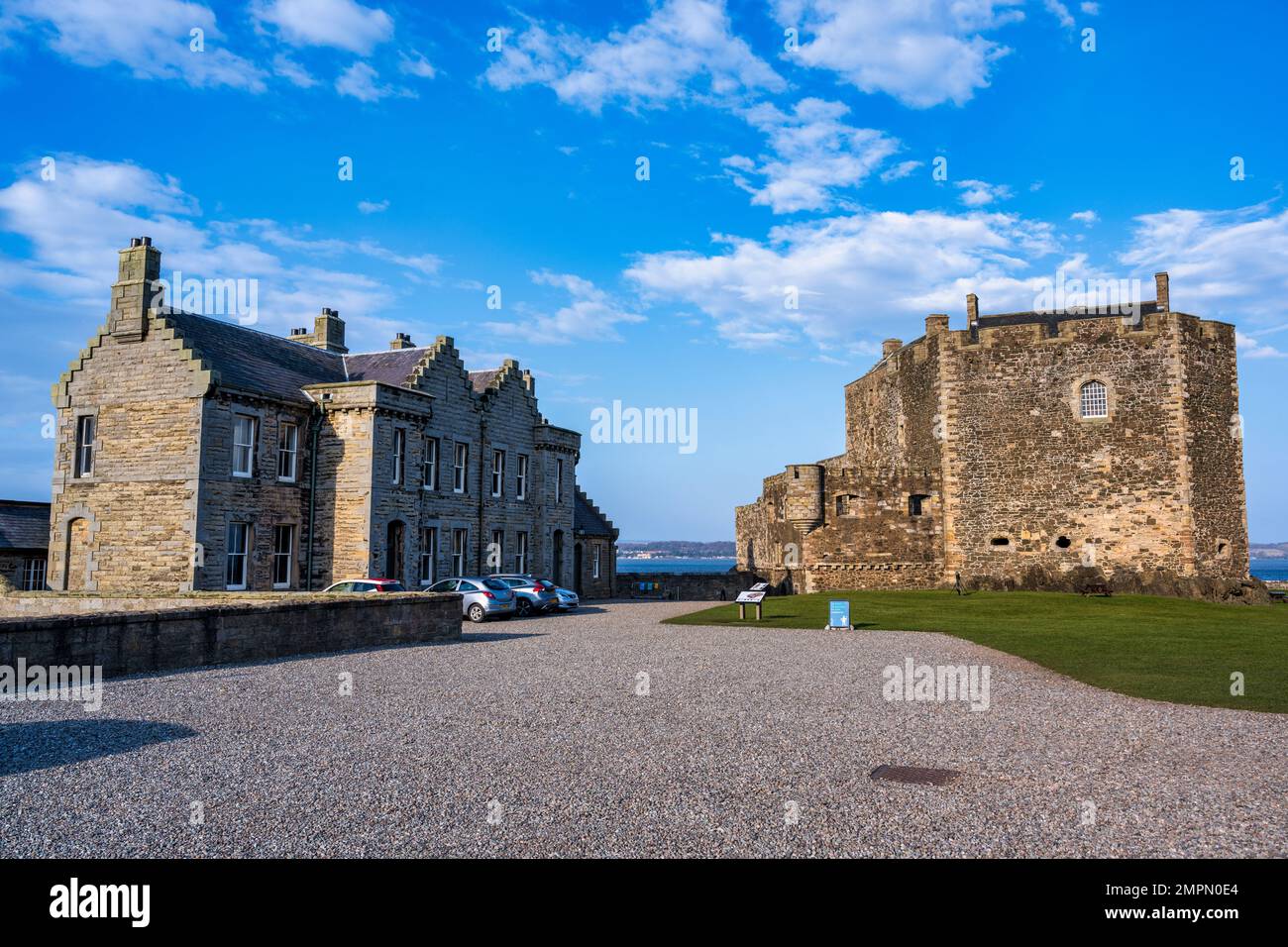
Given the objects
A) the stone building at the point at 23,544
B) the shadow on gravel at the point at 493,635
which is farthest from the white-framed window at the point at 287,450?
the stone building at the point at 23,544

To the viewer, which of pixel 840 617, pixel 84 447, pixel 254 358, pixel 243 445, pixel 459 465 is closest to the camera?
pixel 840 617

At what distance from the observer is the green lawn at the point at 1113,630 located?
45.3 feet

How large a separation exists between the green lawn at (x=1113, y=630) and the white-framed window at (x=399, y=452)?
11.3 m

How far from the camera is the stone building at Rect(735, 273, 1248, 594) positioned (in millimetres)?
37281

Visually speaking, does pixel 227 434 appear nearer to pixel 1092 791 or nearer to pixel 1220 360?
pixel 1092 791

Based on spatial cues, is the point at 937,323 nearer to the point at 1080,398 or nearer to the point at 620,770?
the point at 1080,398

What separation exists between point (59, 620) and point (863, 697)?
11.8 meters

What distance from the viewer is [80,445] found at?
2992 cm

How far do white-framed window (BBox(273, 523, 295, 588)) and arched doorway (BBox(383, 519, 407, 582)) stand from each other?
10.4 ft

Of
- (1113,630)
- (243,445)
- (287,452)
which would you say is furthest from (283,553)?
(1113,630)

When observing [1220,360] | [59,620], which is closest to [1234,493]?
[1220,360]

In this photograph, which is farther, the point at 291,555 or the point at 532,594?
the point at 532,594

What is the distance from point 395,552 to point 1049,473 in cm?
2698

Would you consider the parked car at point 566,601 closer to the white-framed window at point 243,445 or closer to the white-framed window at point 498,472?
the white-framed window at point 498,472
